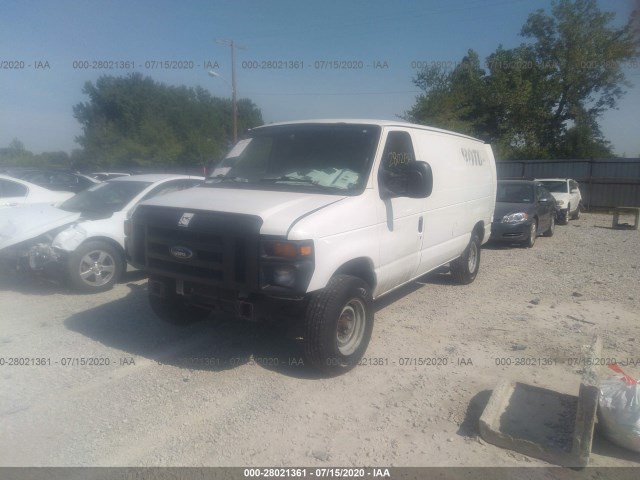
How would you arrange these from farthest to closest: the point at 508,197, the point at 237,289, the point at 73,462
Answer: the point at 508,197
the point at 237,289
the point at 73,462

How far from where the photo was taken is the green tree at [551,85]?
30953 mm

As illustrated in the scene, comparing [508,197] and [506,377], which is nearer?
[506,377]

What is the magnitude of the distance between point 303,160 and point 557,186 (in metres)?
15.5

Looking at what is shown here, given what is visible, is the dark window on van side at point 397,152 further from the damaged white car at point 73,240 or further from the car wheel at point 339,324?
the damaged white car at point 73,240

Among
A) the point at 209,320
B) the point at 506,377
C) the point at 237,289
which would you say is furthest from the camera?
the point at 209,320

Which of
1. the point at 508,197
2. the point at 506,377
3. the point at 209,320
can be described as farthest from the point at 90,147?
the point at 506,377

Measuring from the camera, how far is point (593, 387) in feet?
10.8

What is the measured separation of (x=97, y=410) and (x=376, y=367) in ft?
8.09

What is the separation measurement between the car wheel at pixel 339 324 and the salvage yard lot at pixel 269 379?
0.20 meters

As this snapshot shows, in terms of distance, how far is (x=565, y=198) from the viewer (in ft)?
56.2

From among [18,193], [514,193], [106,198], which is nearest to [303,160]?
[106,198]

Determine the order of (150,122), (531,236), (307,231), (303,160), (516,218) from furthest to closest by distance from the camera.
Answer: (150,122), (531,236), (516,218), (303,160), (307,231)

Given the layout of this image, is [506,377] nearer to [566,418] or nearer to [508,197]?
[566,418]

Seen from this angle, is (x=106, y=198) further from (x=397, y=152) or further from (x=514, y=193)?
(x=514, y=193)
